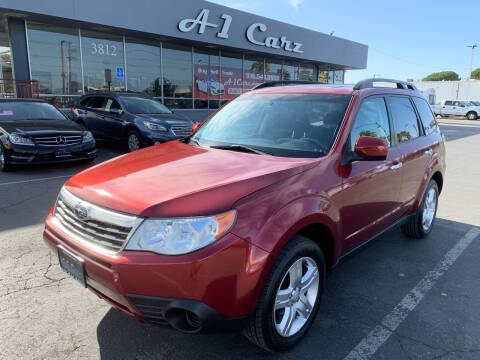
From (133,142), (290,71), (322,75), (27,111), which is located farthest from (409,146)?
(322,75)

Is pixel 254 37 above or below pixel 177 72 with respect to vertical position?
above

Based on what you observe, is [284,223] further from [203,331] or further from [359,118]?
[359,118]

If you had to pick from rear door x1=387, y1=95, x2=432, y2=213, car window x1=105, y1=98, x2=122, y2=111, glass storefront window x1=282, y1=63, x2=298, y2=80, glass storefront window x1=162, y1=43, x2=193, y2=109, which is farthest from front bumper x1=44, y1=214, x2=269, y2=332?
glass storefront window x1=282, y1=63, x2=298, y2=80

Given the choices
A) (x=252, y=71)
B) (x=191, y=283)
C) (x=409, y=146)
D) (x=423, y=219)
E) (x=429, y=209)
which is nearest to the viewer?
(x=191, y=283)

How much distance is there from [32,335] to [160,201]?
1.49 metres

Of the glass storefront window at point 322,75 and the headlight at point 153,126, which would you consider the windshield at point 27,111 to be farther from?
the glass storefront window at point 322,75

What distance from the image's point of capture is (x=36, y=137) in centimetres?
733

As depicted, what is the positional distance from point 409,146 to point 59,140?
6718 millimetres

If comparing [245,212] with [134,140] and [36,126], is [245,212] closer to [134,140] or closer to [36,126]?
[36,126]

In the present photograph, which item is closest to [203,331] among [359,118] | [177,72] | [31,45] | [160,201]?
[160,201]

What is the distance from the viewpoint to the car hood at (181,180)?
203 centimetres

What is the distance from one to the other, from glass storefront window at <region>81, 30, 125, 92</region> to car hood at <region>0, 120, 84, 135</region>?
765 cm

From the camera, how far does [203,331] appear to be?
1.98 m

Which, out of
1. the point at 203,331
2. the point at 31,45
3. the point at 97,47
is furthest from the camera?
the point at 97,47
